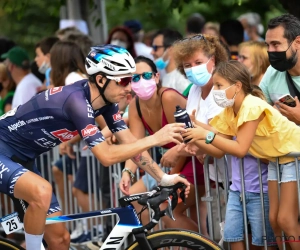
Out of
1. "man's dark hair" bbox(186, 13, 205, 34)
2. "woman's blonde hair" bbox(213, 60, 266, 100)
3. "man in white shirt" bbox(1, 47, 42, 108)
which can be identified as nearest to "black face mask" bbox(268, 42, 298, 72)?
"woman's blonde hair" bbox(213, 60, 266, 100)

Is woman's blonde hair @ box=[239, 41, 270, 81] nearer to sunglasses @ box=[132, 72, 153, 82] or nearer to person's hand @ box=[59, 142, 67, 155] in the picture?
sunglasses @ box=[132, 72, 153, 82]

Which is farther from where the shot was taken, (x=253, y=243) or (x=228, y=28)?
(x=228, y=28)

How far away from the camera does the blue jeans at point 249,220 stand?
653 cm

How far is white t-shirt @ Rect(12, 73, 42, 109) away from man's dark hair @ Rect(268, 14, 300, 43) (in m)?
4.58

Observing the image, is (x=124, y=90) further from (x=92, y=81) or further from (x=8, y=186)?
(x=8, y=186)

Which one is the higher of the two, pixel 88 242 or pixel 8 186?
pixel 8 186

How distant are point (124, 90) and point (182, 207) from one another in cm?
153

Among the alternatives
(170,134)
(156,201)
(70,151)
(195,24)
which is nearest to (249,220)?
(156,201)

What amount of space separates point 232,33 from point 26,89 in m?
2.74

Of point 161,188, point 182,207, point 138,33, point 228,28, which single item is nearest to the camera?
point 161,188

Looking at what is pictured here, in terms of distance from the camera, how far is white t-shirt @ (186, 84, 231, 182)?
6906mm

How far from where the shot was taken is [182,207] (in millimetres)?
7242

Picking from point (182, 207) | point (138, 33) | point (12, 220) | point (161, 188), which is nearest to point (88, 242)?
point (182, 207)

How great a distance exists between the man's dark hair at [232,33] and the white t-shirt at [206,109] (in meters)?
3.20
